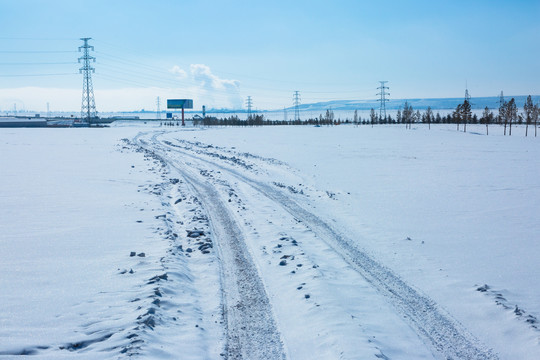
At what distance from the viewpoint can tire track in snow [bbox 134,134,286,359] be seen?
Result: 5359 mm

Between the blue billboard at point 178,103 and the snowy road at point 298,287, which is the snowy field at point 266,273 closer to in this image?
the snowy road at point 298,287

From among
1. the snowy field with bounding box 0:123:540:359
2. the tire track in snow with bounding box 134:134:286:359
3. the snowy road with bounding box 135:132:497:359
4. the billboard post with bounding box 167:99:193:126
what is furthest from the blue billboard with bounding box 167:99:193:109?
the tire track in snow with bounding box 134:134:286:359

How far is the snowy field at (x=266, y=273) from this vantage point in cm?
553

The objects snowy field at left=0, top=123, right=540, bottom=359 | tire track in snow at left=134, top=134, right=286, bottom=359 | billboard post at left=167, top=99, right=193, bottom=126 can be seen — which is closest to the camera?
tire track in snow at left=134, top=134, right=286, bottom=359

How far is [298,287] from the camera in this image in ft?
24.0

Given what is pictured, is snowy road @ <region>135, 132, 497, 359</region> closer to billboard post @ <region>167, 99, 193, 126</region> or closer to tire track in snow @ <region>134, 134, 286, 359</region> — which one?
tire track in snow @ <region>134, 134, 286, 359</region>

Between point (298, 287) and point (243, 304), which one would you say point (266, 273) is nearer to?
point (298, 287)

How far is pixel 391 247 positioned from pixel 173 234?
5.56 m

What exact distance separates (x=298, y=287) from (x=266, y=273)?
0.87 metres

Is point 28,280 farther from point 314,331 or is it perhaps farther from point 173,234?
point 314,331

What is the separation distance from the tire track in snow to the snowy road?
0.01 metres

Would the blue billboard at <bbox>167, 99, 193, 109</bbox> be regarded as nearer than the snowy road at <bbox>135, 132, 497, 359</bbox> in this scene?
No

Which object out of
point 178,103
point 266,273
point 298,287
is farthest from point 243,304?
point 178,103

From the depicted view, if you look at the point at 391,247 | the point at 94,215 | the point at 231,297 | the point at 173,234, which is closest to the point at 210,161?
the point at 94,215
